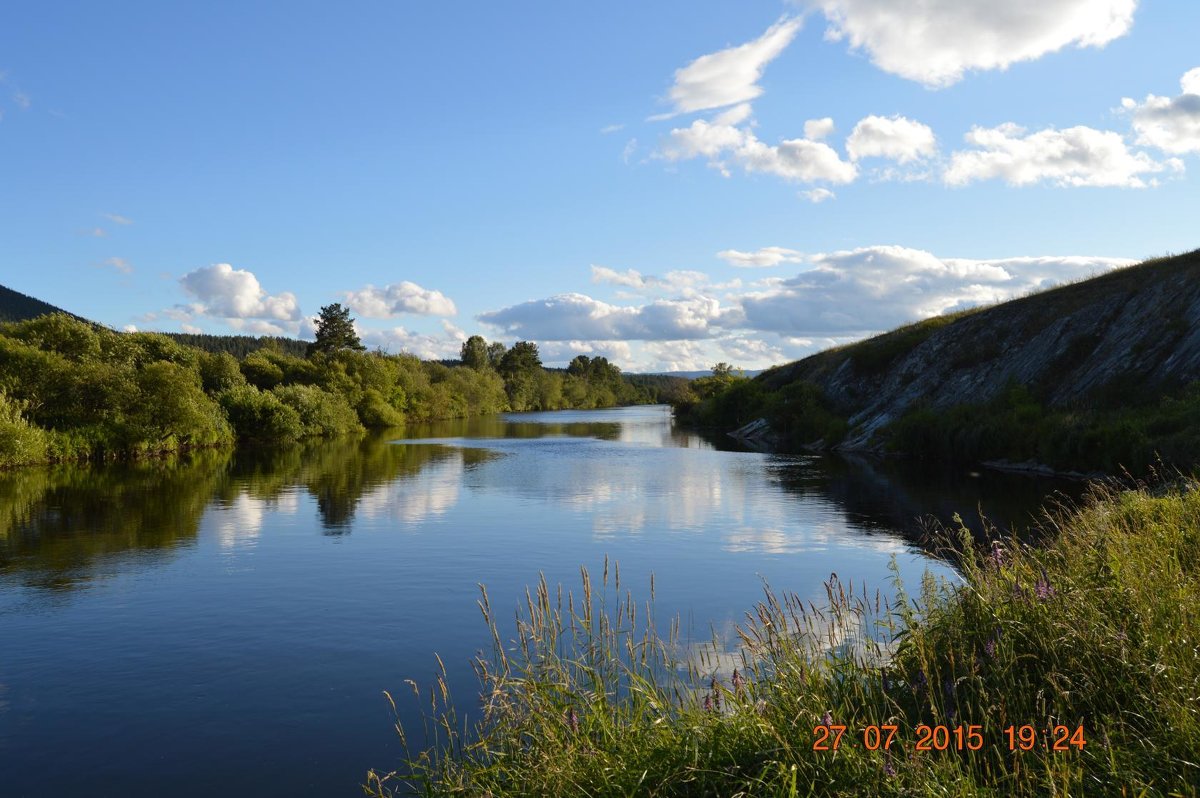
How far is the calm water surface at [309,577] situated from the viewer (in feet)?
32.9

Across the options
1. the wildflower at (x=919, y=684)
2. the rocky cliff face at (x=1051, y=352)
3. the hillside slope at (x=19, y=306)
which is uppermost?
the hillside slope at (x=19, y=306)

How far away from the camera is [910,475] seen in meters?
42.0

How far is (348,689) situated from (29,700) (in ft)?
14.0

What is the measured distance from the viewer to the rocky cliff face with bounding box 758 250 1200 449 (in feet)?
142

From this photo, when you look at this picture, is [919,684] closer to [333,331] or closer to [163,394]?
[163,394]

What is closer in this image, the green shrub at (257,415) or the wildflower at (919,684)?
the wildflower at (919,684)

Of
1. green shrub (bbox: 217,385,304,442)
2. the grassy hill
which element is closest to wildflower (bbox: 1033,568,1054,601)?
the grassy hill

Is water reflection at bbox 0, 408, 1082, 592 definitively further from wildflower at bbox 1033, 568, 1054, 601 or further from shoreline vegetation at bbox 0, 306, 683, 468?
wildflower at bbox 1033, 568, 1054, 601
